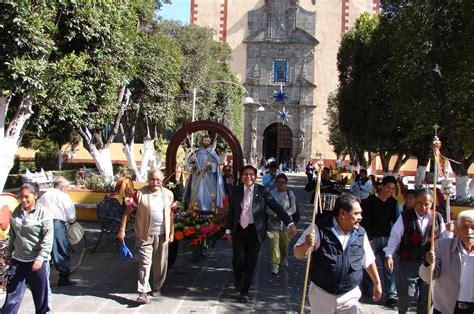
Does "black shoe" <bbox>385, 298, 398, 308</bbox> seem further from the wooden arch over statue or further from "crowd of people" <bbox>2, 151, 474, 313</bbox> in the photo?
the wooden arch over statue

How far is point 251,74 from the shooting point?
139 feet

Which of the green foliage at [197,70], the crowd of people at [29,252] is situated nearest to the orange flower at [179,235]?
the crowd of people at [29,252]

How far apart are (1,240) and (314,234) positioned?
4.68m

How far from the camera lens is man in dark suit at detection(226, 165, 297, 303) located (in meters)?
6.59

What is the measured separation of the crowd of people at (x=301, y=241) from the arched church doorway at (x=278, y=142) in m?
34.5

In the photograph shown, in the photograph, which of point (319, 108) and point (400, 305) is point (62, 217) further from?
point (319, 108)

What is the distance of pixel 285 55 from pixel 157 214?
37.5m

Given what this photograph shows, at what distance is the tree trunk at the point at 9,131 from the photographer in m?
10.3

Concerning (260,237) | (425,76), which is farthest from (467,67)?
(260,237)

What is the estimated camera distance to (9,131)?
A: 10.7 metres

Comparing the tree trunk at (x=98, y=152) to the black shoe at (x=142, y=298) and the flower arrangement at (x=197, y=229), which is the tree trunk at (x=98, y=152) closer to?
the flower arrangement at (x=197, y=229)

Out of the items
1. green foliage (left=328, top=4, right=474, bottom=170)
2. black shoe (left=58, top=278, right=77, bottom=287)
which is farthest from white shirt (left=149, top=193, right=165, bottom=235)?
green foliage (left=328, top=4, right=474, bottom=170)

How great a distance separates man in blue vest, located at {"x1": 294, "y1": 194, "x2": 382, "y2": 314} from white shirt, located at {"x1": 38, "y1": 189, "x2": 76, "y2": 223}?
13.7 ft

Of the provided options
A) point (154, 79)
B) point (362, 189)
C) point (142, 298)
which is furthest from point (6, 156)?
point (154, 79)
